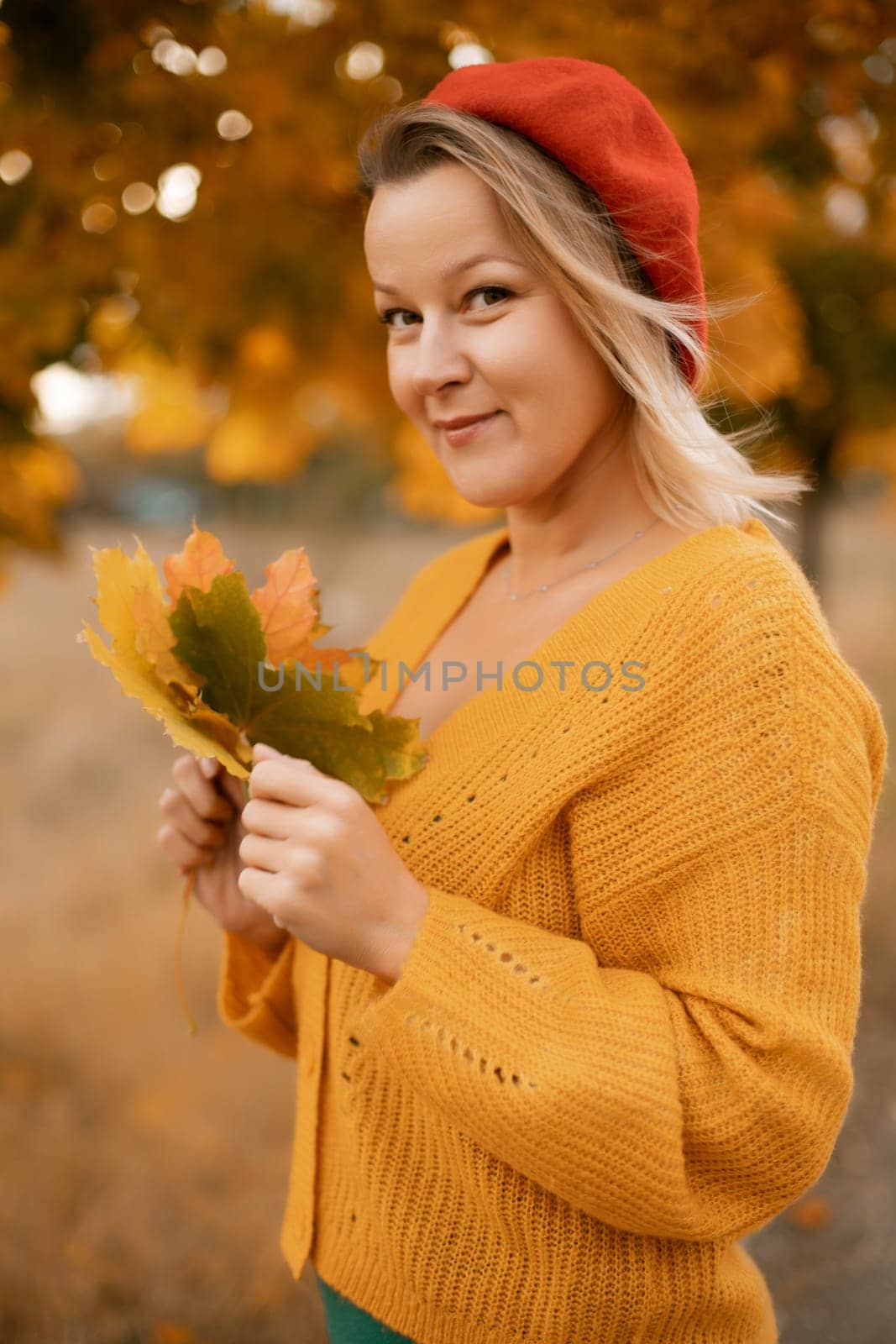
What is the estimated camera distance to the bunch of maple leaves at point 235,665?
121 centimetres

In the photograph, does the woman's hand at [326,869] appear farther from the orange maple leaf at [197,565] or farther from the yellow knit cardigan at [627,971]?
the orange maple leaf at [197,565]

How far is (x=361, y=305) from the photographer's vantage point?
3896mm

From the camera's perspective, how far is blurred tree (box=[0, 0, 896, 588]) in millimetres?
2229

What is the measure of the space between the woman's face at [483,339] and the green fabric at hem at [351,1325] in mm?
1088

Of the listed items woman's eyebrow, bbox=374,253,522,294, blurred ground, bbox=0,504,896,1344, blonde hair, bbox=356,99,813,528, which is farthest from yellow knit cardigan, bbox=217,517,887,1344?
blurred ground, bbox=0,504,896,1344

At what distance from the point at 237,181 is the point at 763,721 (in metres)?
2.18

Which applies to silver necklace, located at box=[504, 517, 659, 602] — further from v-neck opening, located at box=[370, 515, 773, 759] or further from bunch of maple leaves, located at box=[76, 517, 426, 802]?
bunch of maple leaves, located at box=[76, 517, 426, 802]

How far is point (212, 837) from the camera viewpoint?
1.55 meters

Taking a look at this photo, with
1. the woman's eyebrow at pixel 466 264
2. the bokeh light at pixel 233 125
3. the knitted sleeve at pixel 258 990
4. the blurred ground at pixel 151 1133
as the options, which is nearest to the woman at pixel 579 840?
the woman's eyebrow at pixel 466 264

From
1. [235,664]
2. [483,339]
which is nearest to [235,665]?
[235,664]

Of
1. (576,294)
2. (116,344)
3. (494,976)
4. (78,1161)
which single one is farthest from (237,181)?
(78,1161)

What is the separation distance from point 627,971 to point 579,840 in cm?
16

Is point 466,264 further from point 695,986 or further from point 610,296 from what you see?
point 695,986

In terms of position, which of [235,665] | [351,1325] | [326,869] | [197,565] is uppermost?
[197,565]
